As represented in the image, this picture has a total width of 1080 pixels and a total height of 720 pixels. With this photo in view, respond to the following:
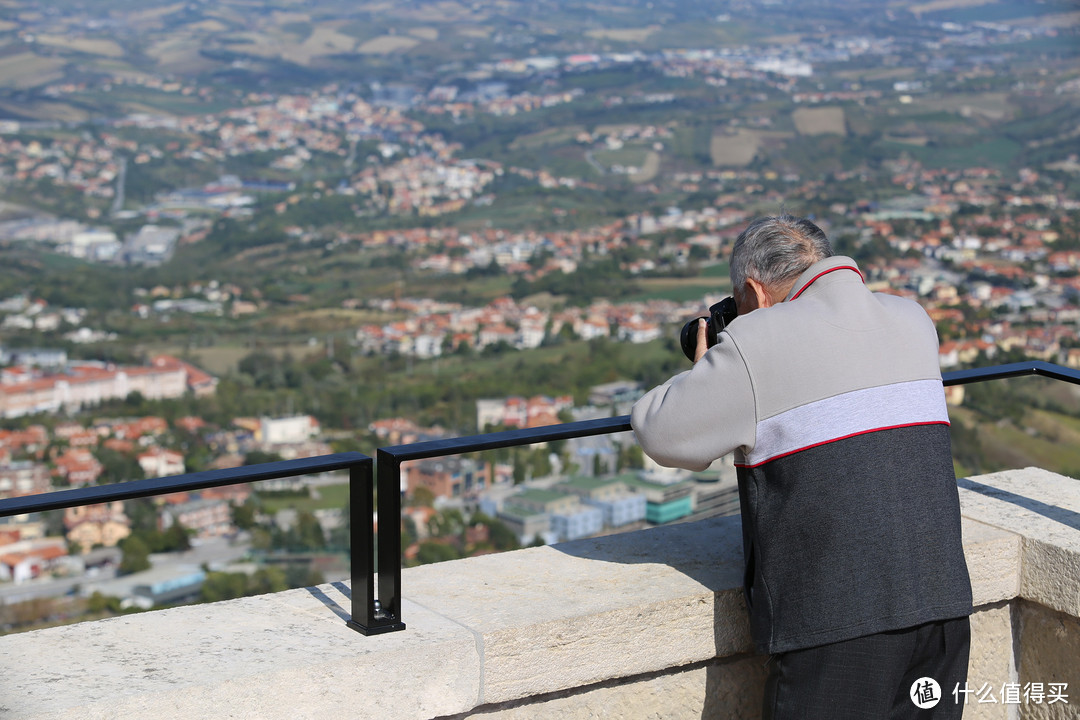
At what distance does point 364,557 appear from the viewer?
1.52 meters

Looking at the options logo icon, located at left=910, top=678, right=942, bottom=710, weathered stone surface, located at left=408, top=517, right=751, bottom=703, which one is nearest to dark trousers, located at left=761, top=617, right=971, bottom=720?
logo icon, located at left=910, top=678, right=942, bottom=710

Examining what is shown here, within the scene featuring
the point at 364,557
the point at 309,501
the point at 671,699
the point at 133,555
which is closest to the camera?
the point at 364,557

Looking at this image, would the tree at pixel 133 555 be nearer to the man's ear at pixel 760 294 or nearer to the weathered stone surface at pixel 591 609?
the weathered stone surface at pixel 591 609

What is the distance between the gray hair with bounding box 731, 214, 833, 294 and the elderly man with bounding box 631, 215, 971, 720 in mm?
93

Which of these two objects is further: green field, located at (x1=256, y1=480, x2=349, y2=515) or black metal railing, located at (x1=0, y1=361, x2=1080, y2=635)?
green field, located at (x1=256, y1=480, x2=349, y2=515)

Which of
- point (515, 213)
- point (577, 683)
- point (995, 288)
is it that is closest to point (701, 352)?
point (577, 683)

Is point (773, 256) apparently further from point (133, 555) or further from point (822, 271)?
point (133, 555)

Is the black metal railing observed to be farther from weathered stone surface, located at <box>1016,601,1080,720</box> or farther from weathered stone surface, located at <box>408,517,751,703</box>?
weathered stone surface, located at <box>1016,601,1080,720</box>

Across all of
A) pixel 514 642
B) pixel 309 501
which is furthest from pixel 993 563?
pixel 309 501

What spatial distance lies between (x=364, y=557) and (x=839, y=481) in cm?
73

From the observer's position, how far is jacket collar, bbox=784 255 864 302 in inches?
55.5

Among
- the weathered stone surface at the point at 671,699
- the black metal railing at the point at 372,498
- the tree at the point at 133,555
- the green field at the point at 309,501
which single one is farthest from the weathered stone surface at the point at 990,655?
the green field at the point at 309,501

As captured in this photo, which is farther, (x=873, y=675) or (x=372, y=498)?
(x=372, y=498)

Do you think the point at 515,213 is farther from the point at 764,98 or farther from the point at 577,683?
the point at 577,683
